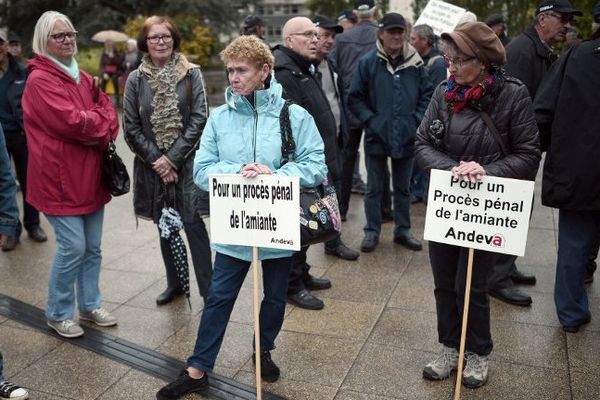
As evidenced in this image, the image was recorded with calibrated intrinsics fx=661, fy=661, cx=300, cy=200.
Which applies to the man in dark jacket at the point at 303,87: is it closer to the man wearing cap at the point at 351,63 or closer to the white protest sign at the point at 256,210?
the white protest sign at the point at 256,210

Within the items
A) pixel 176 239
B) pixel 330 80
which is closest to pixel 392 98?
pixel 330 80

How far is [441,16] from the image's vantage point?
7.97 m

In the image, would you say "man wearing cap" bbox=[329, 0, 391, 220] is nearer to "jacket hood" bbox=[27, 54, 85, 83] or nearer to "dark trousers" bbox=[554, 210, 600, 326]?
"dark trousers" bbox=[554, 210, 600, 326]

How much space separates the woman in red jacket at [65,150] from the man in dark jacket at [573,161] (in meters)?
2.90

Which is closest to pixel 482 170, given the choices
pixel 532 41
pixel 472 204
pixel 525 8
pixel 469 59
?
pixel 472 204

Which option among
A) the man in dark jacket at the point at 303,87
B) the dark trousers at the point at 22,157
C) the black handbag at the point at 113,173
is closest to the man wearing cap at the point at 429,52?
the man in dark jacket at the point at 303,87

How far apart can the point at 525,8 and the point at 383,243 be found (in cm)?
1155

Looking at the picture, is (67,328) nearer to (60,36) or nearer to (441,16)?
(60,36)

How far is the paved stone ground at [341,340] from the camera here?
381cm

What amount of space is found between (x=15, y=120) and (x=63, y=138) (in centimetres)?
263

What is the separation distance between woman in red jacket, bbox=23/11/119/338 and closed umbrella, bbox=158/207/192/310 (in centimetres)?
43

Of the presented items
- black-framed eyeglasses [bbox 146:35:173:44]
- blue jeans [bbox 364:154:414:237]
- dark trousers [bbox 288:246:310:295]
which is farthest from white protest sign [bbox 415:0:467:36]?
black-framed eyeglasses [bbox 146:35:173:44]

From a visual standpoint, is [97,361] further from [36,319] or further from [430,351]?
[430,351]

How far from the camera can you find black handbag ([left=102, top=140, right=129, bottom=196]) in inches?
177
